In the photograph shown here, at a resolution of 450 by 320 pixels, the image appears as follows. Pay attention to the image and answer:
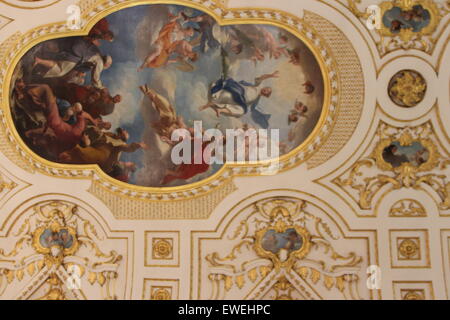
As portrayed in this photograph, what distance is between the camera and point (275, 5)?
32.5ft

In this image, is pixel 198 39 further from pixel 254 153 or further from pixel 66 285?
pixel 66 285

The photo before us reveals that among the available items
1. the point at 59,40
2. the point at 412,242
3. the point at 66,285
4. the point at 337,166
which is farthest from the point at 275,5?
the point at 66,285

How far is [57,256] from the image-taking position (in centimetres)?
1073

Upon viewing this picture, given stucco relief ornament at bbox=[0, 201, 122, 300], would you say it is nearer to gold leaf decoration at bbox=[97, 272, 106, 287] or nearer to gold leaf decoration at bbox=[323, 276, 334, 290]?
gold leaf decoration at bbox=[97, 272, 106, 287]

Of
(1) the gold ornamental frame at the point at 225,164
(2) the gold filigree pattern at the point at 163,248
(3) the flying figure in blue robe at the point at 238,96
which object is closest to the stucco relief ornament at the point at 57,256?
(2) the gold filigree pattern at the point at 163,248

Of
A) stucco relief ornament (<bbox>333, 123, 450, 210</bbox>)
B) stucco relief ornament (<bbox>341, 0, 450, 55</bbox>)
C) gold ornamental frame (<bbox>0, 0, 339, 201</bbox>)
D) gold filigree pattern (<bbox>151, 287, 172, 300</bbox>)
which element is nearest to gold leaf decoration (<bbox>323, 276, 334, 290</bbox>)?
stucco relief ornament (<bbox>333, 123, 450, 210</bbox>)

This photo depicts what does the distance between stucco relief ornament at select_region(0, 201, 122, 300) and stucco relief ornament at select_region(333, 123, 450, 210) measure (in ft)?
15.1

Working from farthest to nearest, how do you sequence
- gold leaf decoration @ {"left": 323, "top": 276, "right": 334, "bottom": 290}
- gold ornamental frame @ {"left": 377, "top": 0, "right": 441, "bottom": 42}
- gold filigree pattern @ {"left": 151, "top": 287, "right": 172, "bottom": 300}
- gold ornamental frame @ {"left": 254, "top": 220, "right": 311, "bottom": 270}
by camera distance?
1. gold filigree pattern @ {"left": 151, "top": 287, "right": 172, "bottom": 300}
2. gold ornamental frame @ {"left": 254, "top": 220, "right": 311, "bottom": 270}
3. gold leaf decoration @ {"left": 323, "top": 276, "right": 334, "bottom": 290}
4. gold ornamental frame @ {"left": 377, "top": 0, "right": 441, "bottom": 42}

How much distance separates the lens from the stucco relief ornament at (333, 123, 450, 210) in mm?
9852

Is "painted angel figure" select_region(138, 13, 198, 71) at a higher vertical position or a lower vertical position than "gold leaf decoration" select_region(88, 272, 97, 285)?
higher

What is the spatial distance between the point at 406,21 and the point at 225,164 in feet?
13.0

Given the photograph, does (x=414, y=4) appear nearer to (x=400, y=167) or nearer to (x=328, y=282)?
(x=400, y=167)

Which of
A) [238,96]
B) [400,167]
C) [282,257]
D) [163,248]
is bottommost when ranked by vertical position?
[282,257]

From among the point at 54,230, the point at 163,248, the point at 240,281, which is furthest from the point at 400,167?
the point at 54,230
